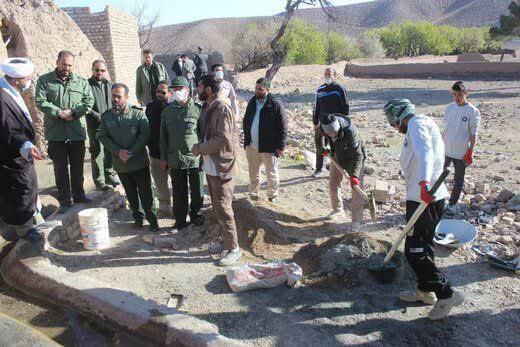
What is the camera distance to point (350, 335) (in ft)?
10.8

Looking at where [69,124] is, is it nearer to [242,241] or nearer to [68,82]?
[68,82]

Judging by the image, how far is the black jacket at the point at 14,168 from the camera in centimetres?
381

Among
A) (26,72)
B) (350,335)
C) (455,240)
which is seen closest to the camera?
(350,335)

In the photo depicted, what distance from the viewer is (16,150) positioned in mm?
3895

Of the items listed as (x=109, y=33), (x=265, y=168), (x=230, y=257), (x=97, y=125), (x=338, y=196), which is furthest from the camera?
(x=109, y=33)

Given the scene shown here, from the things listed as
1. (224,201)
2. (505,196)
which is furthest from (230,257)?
(505,196)

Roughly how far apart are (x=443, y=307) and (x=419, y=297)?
0.88ft

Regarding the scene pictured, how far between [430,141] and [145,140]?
9.92ft

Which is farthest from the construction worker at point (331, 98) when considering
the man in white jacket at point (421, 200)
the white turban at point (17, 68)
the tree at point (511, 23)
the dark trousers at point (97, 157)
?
the tree at point (511, 23)

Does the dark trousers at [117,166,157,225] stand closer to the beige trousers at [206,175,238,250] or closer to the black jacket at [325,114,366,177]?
the beige trousers at [206,175,238,250]

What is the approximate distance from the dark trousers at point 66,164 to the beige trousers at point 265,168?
7.04 feet

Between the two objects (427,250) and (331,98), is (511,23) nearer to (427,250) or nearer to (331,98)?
(331,98)

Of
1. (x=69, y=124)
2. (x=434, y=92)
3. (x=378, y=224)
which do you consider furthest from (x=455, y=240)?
(x=434, y=92)

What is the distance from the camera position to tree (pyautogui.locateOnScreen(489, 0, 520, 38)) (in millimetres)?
24391
